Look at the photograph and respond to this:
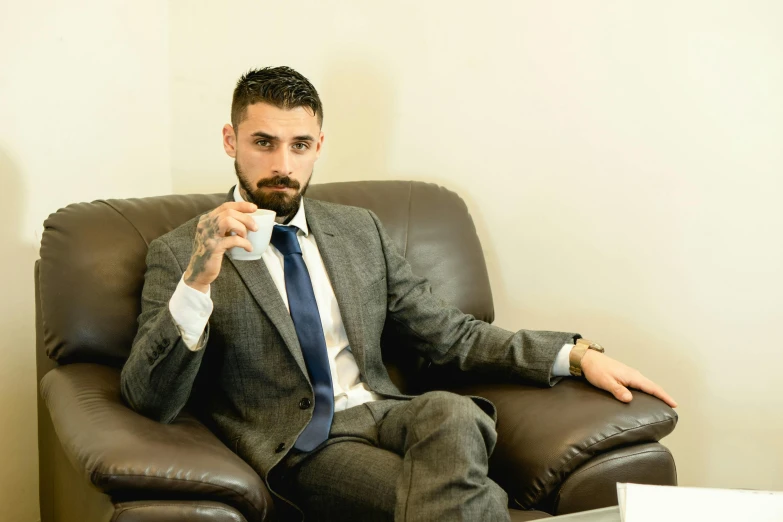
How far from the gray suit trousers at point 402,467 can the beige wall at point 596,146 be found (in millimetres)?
877

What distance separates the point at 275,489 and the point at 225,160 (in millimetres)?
1308

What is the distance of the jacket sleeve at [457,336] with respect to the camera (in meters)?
1.92

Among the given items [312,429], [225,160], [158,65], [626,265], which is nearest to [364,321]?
[312,429]

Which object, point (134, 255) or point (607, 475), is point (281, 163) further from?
point (607, 475)

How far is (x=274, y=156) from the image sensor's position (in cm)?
191

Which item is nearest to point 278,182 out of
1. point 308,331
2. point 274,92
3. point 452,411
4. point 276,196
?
point 276,196

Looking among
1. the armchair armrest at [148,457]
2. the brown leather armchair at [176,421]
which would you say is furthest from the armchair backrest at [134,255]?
the armchair armrest at [148,457]

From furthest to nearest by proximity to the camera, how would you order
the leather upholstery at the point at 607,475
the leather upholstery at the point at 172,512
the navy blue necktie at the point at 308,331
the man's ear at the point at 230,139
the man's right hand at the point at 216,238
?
the man's ear at the point at 230,139 < the navy blue necktie at the point at 308,331 < the leather upholstery at the point at 607,475 < the man's right hand at the point at 216,238 < the leather upholstery at the point at 172,512

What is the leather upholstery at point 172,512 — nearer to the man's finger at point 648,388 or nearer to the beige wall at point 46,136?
the man's finger at point 648,388

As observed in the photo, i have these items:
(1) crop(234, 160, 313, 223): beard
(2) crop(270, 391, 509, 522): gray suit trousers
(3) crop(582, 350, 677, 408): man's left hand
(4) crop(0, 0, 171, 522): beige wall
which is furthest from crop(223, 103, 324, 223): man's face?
(3) crop(582, 350, 677, 408): man's left hand

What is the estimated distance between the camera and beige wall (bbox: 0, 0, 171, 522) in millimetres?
2160

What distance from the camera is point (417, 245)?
87.2 inches

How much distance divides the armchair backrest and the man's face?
251 millimetres

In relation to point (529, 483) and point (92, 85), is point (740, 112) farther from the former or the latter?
point (92, 85)
